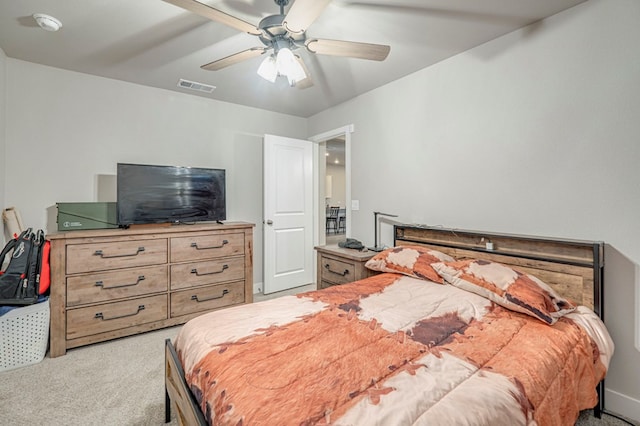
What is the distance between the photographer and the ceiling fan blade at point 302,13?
1.35 m

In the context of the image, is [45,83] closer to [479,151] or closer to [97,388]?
[97,388]

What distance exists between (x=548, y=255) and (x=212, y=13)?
256 centimetres

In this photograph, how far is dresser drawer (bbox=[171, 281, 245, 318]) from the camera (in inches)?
117

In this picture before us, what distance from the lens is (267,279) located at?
395 centimetres

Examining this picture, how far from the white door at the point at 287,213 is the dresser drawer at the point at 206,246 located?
0.65m

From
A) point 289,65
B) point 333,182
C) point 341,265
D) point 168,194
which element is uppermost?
point 333,182

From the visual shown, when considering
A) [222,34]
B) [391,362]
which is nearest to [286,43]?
[222,34]

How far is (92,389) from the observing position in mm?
2018

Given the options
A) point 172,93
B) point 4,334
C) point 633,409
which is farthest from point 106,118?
point 633,409

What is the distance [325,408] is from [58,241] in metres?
2.67

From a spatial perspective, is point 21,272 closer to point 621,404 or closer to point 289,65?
point 289,65

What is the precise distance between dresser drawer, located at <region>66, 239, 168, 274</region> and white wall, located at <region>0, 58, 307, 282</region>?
0.73 meters

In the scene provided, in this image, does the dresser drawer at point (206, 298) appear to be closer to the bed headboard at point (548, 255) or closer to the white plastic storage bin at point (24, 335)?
the white plastic storage bin at point (24, 335)

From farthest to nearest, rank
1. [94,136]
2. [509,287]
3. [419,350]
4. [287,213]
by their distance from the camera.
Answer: [287,213] → [94,136] → [509,287] → [419,350]
